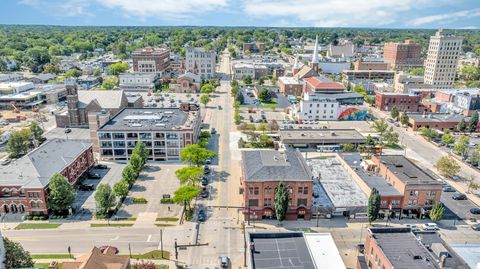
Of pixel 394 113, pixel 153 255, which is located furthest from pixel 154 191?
pixel 394 113

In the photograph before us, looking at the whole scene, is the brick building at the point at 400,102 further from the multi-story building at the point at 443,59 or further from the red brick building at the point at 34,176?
the red brick building at the point at 34,176

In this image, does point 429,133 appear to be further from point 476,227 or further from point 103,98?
point 103,98

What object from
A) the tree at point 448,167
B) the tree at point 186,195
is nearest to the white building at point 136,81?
the tree at point 186,195

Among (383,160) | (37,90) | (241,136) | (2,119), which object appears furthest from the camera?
(37,90)

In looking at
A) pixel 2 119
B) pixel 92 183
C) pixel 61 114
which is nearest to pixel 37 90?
pixel 2 119

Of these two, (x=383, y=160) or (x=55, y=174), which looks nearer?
(x=55, y=174)

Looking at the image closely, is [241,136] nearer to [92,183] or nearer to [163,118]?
[163,118]
